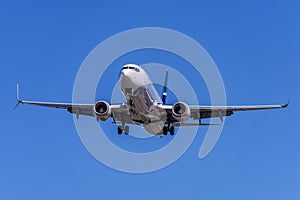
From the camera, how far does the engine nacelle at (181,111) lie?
183ft

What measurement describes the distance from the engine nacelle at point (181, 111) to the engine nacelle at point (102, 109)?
605cm

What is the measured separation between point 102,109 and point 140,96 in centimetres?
418

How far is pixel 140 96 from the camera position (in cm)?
5375

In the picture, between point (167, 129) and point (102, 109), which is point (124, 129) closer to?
point (167, 129)

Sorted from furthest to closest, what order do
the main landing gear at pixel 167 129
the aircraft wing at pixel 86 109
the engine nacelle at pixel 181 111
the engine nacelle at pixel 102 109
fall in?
1. the main landing gear at pixel 167 129
2. the aircraft wing at pixel 86 109
3. the engine nacelle at pixel 181 111
4. the engine nacelle at pixel 102 109

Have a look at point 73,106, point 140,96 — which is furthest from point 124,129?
point 140,96

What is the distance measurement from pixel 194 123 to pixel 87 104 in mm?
10930

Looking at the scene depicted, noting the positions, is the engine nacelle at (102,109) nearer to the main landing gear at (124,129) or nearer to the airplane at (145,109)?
the airplane at (145,109)

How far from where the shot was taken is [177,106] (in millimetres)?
56125

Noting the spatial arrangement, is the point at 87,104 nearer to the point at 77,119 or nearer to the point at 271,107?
the point at 77,119

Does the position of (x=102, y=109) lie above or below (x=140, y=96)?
below

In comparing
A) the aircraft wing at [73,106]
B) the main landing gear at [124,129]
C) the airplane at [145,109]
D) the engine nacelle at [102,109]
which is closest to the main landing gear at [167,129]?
the airplane at [145,109]

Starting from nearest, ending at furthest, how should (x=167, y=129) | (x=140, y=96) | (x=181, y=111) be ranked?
(x=140, y=96) → (x=181, y=111) → (x=167, y=129)

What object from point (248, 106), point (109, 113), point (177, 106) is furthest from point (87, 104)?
point (248, 106)
